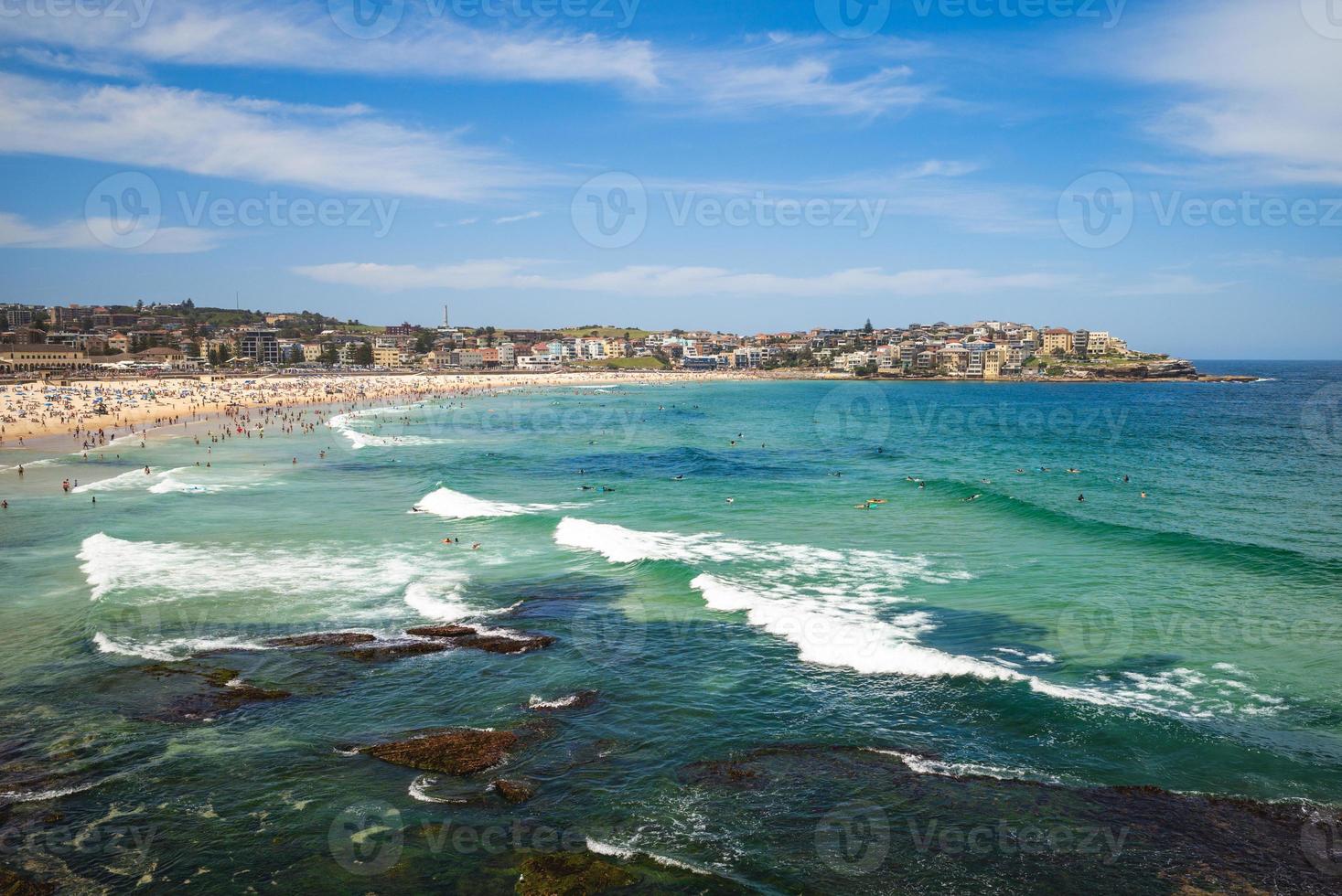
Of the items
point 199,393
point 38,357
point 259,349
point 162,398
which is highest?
point 259,349

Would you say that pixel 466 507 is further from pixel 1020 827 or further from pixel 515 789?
pixel 1020 827

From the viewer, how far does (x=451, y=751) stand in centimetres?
1320

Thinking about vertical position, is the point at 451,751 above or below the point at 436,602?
above

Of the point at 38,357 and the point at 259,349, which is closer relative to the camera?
the point at 38,357

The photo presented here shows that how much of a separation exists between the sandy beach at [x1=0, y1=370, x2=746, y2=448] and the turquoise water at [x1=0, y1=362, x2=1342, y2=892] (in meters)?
36.0

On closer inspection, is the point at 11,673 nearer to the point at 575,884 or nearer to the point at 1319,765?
the point at 575,884

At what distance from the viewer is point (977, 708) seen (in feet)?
49.4

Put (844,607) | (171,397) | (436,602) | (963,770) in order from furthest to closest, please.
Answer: (171,397), (436,602), (844,607), (963,770)

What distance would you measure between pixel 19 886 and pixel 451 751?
214 inches

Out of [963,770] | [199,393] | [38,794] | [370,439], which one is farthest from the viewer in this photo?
[199,393]

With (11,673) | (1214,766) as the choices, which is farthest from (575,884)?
(11,673)

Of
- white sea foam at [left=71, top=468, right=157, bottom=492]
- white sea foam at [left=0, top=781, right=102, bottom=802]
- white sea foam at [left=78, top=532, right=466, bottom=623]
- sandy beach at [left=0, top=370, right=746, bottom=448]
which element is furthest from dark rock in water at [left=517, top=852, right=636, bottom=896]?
sandy beach at [left=0, top=370, right=746, bottom=448]

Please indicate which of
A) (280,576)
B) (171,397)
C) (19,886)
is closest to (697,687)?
(19,886)

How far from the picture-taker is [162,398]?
299ft
